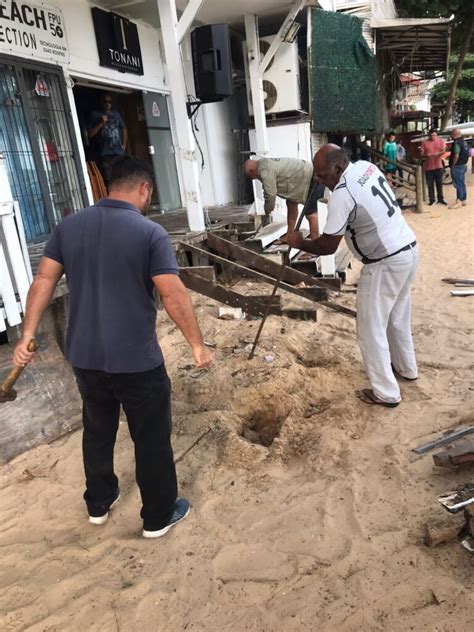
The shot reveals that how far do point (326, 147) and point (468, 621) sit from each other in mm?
3143

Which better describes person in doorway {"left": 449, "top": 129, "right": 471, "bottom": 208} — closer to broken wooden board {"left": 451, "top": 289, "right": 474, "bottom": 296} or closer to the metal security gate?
broken wooden board {"left": 451, "top": 289, "right": 474, "bottom": 296}

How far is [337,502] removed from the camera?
9.82 ft

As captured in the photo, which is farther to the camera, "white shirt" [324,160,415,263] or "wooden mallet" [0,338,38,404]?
"white shirt" [324,160,415,263]

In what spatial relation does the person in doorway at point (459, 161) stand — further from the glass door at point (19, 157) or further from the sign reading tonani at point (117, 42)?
the glass door at point (19, 157)

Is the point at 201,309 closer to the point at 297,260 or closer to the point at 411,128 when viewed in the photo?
the point at 297,260

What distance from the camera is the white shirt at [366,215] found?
368 cm

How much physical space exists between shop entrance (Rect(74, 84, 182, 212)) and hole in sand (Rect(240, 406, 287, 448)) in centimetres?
580

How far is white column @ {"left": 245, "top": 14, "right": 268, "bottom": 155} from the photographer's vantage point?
966 centimetres

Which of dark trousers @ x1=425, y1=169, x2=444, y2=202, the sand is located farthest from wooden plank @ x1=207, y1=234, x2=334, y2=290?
dark trousers @ x1=425, y1=169, x2=444, y2=202

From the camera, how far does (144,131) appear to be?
9.56m

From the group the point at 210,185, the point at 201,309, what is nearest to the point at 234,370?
the point at 201,309

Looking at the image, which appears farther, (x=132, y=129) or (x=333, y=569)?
(x=132, y=129)

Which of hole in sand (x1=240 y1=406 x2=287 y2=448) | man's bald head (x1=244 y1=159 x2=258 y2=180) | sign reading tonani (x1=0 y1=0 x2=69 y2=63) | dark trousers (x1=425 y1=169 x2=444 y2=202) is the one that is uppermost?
sign reading tonani (x1=0 y1=0 x2=69 y2=63)

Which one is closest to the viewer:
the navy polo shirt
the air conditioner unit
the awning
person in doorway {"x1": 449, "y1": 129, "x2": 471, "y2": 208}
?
the navy polo shirt
